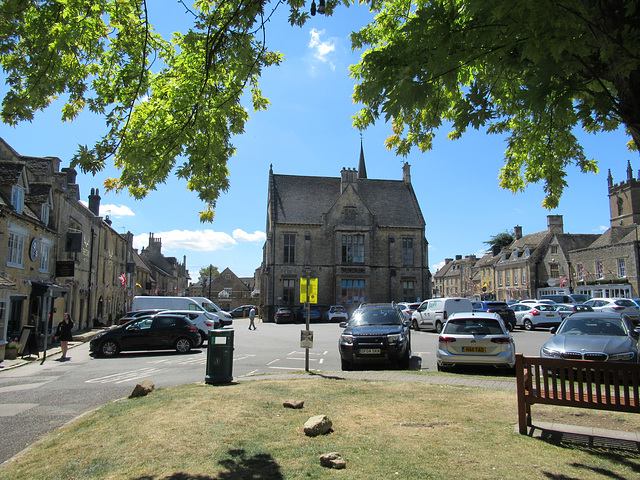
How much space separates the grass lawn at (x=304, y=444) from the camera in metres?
4.32

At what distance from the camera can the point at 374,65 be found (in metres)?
4.87

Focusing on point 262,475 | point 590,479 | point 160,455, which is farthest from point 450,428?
point 160,455

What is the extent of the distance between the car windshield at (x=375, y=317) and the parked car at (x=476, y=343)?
6.68 feet

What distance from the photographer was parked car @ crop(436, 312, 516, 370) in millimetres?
10656

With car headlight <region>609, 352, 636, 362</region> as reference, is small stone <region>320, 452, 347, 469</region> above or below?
below

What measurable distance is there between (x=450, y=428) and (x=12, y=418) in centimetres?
703

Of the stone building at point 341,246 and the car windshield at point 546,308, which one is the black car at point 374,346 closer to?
the car windshield at point 546,308

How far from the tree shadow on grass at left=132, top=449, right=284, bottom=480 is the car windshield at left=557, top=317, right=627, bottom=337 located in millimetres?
9054

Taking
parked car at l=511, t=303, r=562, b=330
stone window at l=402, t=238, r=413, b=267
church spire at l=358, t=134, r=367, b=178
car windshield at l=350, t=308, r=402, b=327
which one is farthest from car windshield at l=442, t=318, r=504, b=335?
church spire at l=358, t=134, r=367, b=178

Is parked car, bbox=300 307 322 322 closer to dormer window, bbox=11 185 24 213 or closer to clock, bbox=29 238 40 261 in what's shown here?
Answer: clock, bbox=29 238 40 261

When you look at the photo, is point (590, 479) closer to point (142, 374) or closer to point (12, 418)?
point (12, 418)

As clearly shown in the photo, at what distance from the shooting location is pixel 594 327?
10.8m

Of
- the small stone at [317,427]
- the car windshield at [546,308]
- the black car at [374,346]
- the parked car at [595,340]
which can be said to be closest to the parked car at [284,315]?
Answer: the car windshield at [546,308]

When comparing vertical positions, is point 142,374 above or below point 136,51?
below
